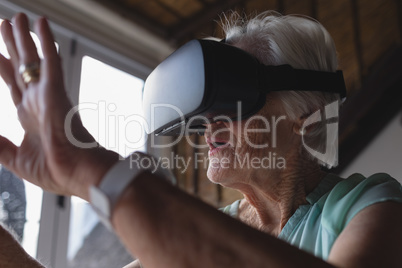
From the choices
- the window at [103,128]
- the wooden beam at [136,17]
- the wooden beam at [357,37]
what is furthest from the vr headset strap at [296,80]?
the wooden beam at [136,17]

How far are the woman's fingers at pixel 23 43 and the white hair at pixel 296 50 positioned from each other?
60 centimetres

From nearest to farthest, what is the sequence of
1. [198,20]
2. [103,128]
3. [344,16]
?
[103,128] → [344,16] → [198,20]

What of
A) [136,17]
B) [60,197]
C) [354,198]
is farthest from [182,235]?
[136,17]

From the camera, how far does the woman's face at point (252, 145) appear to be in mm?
1061

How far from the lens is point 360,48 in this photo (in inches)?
108

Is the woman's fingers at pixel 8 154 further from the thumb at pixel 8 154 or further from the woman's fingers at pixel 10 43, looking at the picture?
the woman's fingers at pixel 10 43

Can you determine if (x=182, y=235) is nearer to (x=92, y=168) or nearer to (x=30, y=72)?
(x=92, y=168)

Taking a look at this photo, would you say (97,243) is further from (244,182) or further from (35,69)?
(35,69)

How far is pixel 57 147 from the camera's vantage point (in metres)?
0.55

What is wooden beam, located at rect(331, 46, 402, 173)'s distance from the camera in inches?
108

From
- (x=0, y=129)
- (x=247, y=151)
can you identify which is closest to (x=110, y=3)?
(x=0, y=129)

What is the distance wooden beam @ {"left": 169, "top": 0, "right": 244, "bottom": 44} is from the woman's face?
211 cm

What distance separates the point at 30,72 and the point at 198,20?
2.71m

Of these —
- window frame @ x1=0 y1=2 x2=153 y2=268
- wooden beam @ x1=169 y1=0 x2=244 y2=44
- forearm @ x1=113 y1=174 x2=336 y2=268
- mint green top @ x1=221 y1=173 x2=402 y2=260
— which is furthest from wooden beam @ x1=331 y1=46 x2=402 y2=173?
forearm @ x1=113 y1=174 x2=336 y2=268
